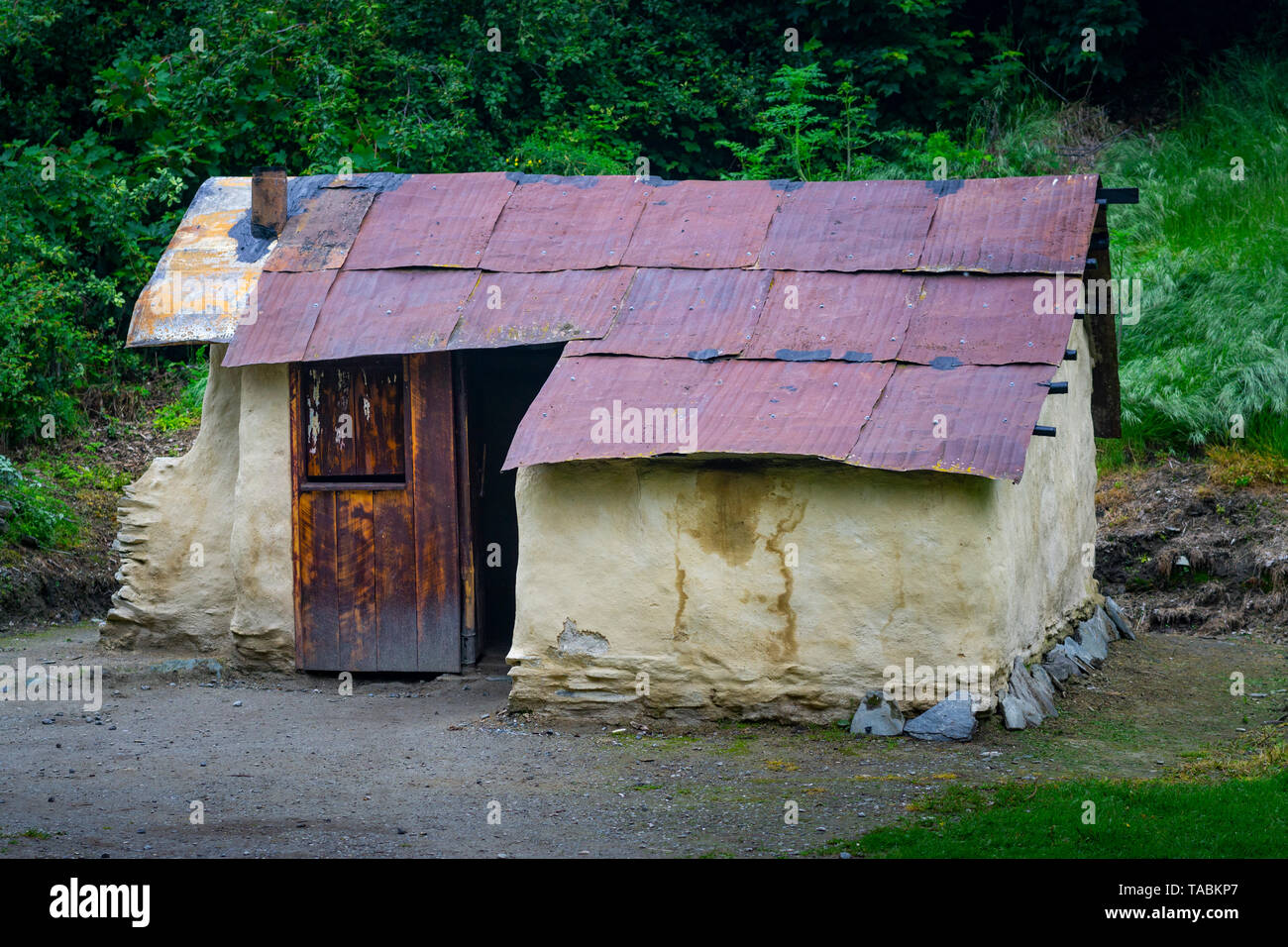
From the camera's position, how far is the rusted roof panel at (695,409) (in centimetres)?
739

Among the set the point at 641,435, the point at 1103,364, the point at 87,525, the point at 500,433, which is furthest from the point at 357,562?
the point at 1103,364

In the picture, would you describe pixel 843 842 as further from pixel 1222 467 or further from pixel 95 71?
pixel 95 71

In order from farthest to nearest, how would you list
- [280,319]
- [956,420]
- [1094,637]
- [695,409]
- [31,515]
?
[31,515] < [1094,637] < [280,319] < [695,409] < [956,420]

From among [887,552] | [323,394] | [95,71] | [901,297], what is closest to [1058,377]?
[901,297]

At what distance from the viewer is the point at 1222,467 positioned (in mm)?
12586

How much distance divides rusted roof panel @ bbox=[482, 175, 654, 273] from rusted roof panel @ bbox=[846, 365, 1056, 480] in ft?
7.69

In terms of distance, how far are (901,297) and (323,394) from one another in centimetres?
396

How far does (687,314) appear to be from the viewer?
840 cm

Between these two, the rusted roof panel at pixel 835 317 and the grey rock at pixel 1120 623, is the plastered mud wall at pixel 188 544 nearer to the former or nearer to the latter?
the rusted roof panel at pixel 835 317

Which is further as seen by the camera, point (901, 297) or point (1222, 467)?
point (1222, 467)

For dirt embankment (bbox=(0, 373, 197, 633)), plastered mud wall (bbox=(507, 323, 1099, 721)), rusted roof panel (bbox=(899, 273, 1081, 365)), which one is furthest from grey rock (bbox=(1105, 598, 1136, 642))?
dirt embankment (bbox=(0, 373, 197, 633))

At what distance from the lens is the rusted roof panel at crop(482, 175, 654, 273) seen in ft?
29.2

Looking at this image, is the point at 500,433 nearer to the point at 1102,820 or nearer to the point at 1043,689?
the point at 1043,689

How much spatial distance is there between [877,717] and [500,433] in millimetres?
4378
